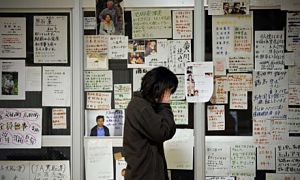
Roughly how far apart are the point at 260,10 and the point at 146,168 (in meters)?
1.58

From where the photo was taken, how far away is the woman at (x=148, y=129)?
8.18 ft

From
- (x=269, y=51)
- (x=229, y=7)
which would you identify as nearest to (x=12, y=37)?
(x=229, y=7)

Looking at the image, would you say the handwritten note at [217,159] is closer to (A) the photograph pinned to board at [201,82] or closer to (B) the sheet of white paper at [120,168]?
(A) the photograph pinned to board at [201,82]

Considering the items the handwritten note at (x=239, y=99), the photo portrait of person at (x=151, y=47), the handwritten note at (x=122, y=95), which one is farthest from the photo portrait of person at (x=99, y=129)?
the handwritten note at (x=239, y=99)

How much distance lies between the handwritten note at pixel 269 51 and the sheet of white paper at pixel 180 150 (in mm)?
753

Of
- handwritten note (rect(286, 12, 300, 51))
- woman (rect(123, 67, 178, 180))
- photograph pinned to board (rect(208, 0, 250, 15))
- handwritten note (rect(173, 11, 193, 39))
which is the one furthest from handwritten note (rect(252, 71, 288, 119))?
woman (rect(123, 67, 178, 180))

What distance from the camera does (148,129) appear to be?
97.7 inches

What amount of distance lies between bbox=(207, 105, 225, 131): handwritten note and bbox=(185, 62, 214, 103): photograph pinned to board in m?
0.11

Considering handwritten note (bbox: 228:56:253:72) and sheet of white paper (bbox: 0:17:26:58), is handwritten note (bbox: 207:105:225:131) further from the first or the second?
sheet of white paper (bbox: 0:17:26:58)

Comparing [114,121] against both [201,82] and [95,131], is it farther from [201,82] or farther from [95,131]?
[201,82]

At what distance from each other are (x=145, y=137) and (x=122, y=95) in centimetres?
88

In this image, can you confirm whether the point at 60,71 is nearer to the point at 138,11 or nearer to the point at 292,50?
the point at 138,11

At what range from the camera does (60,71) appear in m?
3.37

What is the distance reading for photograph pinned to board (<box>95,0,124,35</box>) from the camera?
3.33 m
